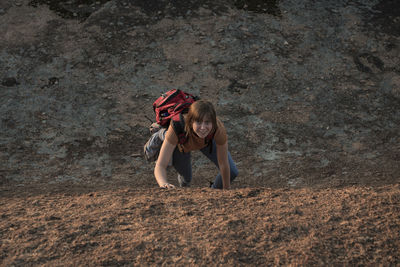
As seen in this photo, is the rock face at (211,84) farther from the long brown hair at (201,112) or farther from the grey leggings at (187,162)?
the long brown hair at (201,112)

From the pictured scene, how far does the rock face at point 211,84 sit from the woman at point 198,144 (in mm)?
2075

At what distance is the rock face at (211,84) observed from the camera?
23.9 feet

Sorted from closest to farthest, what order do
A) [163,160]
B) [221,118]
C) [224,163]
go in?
[163,160], [224,163], [221,118]

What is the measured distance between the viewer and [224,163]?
4566 mm

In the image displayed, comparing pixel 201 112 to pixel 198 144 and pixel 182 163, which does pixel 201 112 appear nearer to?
pixel 198 144

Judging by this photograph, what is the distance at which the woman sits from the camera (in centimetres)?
396

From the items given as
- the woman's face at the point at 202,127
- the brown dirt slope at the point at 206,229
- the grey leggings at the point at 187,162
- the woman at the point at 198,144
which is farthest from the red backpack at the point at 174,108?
the brown dirt slope at the point at 206,229

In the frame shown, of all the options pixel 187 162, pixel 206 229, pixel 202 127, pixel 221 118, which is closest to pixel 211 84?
pixel 221 118

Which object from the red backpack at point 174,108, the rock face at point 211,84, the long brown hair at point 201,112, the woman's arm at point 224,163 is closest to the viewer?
the long brown hair at point 201,112

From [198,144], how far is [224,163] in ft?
1.33

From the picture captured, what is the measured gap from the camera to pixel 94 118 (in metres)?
8.41

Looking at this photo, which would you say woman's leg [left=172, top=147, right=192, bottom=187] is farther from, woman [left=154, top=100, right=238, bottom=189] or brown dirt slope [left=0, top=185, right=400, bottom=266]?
brown dirt slope [left=0, top=185, right=400, bottom=266]

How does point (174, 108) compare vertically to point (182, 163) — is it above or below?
above

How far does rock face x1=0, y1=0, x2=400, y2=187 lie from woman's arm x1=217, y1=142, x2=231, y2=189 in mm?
2019
